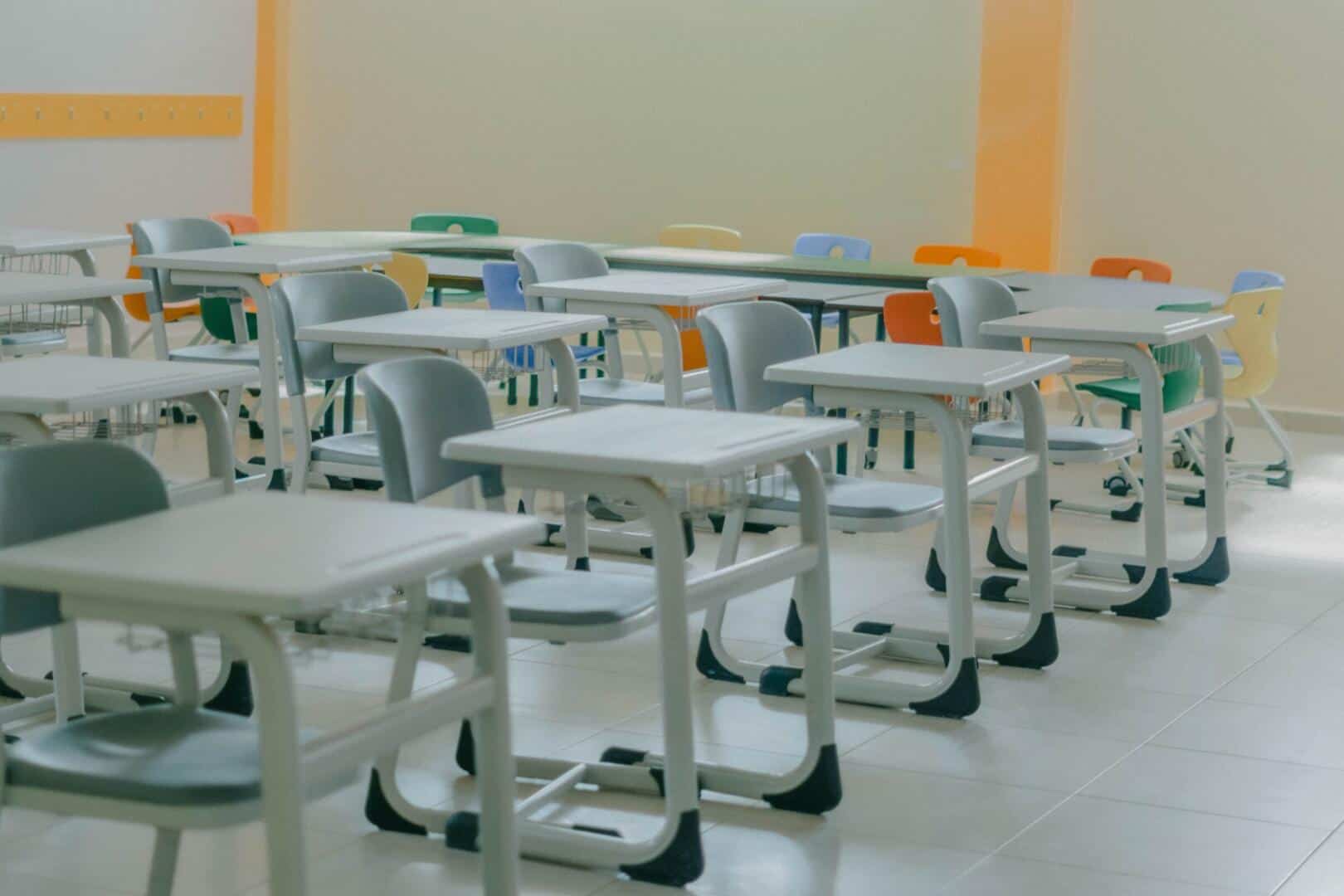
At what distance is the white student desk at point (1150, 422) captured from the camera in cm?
484

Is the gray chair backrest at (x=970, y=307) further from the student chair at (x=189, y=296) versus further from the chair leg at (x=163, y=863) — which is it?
the chair leg at (x=163, y=863)

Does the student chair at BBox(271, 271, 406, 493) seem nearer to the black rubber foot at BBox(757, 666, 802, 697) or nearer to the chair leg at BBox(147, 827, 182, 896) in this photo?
the black rubber foot at BBox(757, 666, 802, 697)

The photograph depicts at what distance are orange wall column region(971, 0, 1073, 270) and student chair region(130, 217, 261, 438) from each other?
373 cm

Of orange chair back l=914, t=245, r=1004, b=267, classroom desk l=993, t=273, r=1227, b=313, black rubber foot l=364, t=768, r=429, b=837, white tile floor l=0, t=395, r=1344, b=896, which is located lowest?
white tile floor l=0, t=395, r=1344, b=896

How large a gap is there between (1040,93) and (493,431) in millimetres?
6247

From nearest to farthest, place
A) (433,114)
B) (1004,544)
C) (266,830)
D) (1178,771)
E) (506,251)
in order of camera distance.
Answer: (266,830) < (1178,771) < (1004,544) < (506,251) < (433,114)

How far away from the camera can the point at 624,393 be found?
560 centimetres

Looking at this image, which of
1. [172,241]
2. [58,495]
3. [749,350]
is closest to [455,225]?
[172,241]

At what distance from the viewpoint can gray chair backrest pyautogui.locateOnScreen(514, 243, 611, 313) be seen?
5.80m

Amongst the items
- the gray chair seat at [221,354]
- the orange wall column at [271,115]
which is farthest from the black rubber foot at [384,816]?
the orange wall column at [271,115]

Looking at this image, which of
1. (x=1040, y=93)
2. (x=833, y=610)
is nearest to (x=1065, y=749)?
(x=833, y=610)

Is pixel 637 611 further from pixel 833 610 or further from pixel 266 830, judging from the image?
pixel 833 610

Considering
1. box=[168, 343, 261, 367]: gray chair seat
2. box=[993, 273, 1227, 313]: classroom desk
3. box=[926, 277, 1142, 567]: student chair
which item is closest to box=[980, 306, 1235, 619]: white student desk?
box=[926, 277, 1142, 567]: student chair

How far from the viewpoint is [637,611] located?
298 cm
